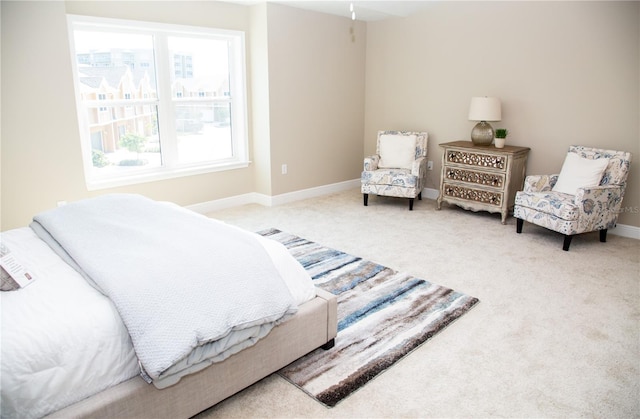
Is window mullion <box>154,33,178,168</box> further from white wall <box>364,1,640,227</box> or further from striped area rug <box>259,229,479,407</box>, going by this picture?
white wall <box>364,1,640,227</box>

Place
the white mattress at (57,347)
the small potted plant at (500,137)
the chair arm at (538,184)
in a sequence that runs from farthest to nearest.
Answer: the small potted plant at (500,137) < the chair arm at (538,184) < the white mattress at (57,347)

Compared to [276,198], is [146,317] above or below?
above

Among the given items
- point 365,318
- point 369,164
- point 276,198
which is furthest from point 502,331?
point 276,198

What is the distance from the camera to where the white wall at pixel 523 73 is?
4320mm

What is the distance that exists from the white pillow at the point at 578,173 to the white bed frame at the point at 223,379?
9.82 feet

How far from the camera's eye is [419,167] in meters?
5.31

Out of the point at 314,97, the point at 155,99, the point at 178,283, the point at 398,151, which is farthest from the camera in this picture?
the point at 314,97

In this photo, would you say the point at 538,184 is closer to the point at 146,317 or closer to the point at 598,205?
the point at 598,205

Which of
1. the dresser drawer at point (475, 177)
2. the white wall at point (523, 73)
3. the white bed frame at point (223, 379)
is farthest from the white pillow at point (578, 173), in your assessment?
the white bed frame at point (223, 379)

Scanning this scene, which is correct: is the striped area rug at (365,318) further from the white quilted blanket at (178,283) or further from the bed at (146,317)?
the white quilted blanket at (178,283)

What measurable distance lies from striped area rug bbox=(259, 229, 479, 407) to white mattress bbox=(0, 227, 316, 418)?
0.90 meters

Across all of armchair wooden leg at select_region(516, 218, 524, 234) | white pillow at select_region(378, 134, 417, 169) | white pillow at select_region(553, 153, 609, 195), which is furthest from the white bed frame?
white pillow at select_region(378, 134, 417, 169)

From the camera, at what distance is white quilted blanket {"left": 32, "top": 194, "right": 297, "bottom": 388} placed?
1.72m

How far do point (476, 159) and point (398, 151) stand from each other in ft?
3.19
